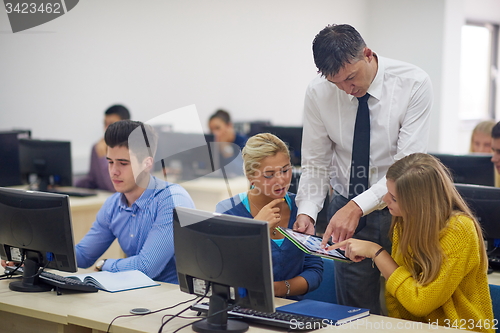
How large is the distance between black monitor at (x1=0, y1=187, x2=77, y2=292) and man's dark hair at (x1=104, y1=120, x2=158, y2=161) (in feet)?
1.39

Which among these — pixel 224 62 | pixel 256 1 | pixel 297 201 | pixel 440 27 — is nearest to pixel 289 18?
pixel 256 1

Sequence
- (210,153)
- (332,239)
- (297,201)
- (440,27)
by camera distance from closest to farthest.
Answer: (332,239) → (297,201) → (210,153) → (440,27)

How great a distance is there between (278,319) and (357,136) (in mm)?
799

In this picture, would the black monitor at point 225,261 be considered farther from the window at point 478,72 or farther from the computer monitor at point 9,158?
the window at point 478,72

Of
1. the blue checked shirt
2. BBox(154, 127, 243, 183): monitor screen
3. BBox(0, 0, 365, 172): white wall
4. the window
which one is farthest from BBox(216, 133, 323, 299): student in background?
the window

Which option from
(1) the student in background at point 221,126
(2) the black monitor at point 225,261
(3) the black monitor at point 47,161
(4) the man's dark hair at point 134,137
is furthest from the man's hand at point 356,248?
(1) the student in background at point 221,126

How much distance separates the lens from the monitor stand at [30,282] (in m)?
2.06

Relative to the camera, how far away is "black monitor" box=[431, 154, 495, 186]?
9.28 feet

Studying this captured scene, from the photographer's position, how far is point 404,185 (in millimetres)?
1781

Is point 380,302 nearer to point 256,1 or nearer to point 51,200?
point 51,200

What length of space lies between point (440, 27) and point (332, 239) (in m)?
5.79

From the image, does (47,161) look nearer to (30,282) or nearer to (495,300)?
(30,282)

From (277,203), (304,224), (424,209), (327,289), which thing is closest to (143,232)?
(277,203)

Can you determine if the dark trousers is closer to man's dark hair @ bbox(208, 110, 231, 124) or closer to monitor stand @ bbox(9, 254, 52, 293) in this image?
monitor stand @ bbox(9, 254, 52, 293)
